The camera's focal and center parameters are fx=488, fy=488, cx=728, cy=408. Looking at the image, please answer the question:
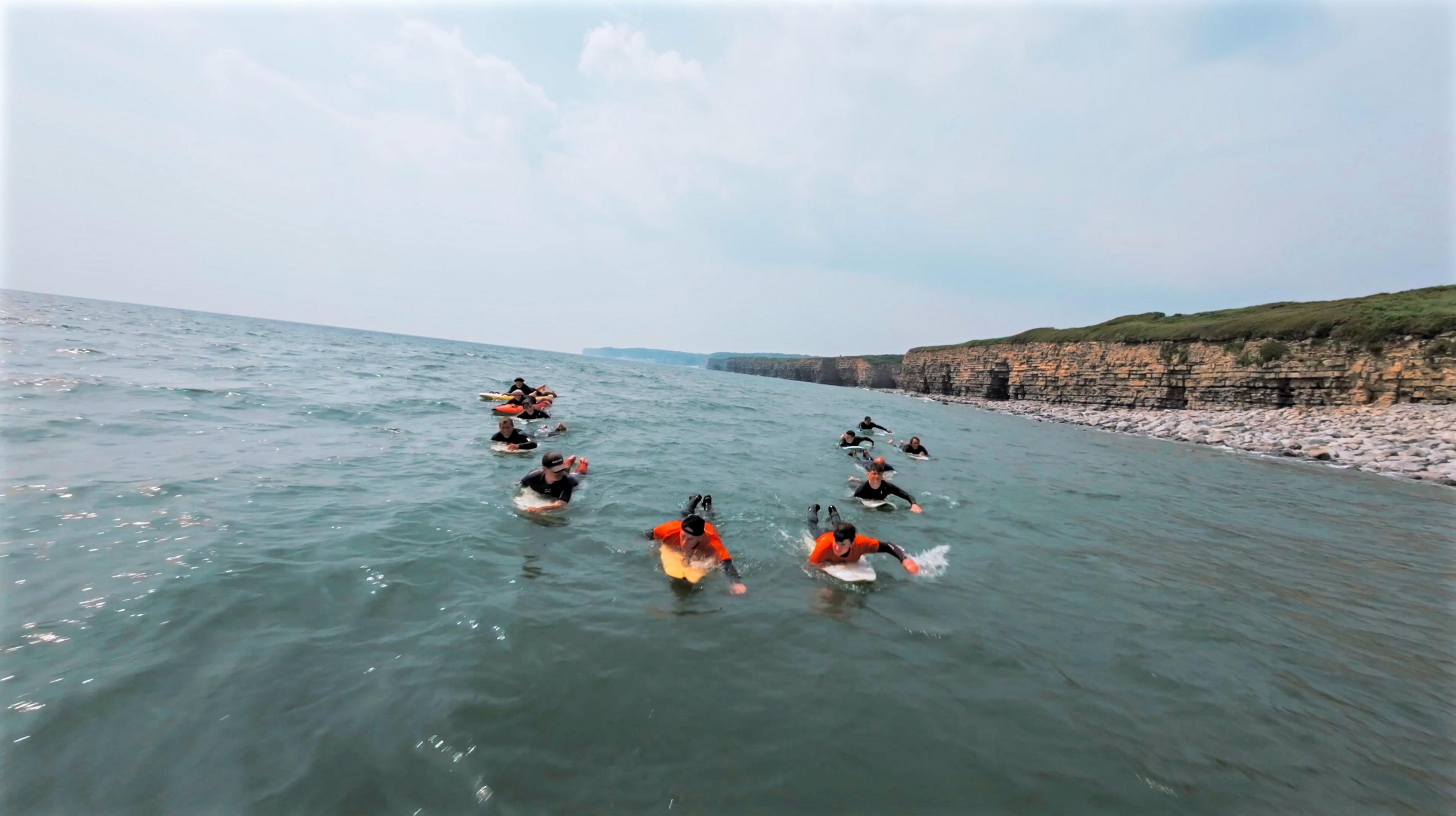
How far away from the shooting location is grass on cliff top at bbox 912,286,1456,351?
84.8 ft

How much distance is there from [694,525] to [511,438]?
9.48m

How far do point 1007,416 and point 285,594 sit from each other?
152 ft

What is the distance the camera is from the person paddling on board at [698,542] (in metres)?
7.47

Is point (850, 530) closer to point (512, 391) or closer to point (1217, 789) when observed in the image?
point (1217, 789)

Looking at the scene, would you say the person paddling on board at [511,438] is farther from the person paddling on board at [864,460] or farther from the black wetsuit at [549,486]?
the person paddling on board at [864,460]

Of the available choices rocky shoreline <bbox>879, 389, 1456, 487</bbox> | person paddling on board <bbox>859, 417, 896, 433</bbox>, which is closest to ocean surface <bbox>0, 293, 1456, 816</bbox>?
rocky shoreline <bbox>879, 389, 1456, 487</bbox>

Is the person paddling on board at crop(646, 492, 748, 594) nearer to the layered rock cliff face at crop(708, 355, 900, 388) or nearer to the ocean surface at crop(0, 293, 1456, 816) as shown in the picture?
the ocean surface at crop(0, 293, 1456, 816)

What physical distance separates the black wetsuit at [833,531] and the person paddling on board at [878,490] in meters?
1.62

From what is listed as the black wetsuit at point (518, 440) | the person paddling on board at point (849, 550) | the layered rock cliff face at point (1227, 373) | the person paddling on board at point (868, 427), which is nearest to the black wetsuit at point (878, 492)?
the person paddling on board at point (849, 550)

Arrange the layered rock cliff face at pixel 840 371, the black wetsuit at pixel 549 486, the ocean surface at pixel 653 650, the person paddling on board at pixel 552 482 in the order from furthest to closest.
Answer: the layered rock cliff face at pixel 840 371 < the black wetsuit at pixel 549 486 < the person paddling on board at pixel 552 482 < the ocean surface at pixel 653 650

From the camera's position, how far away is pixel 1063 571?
830 centimetres

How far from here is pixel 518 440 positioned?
14695mm

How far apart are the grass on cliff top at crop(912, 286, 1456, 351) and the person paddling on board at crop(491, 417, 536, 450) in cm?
4230

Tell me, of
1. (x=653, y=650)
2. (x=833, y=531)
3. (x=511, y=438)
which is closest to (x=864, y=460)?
(x=833, y=531)
